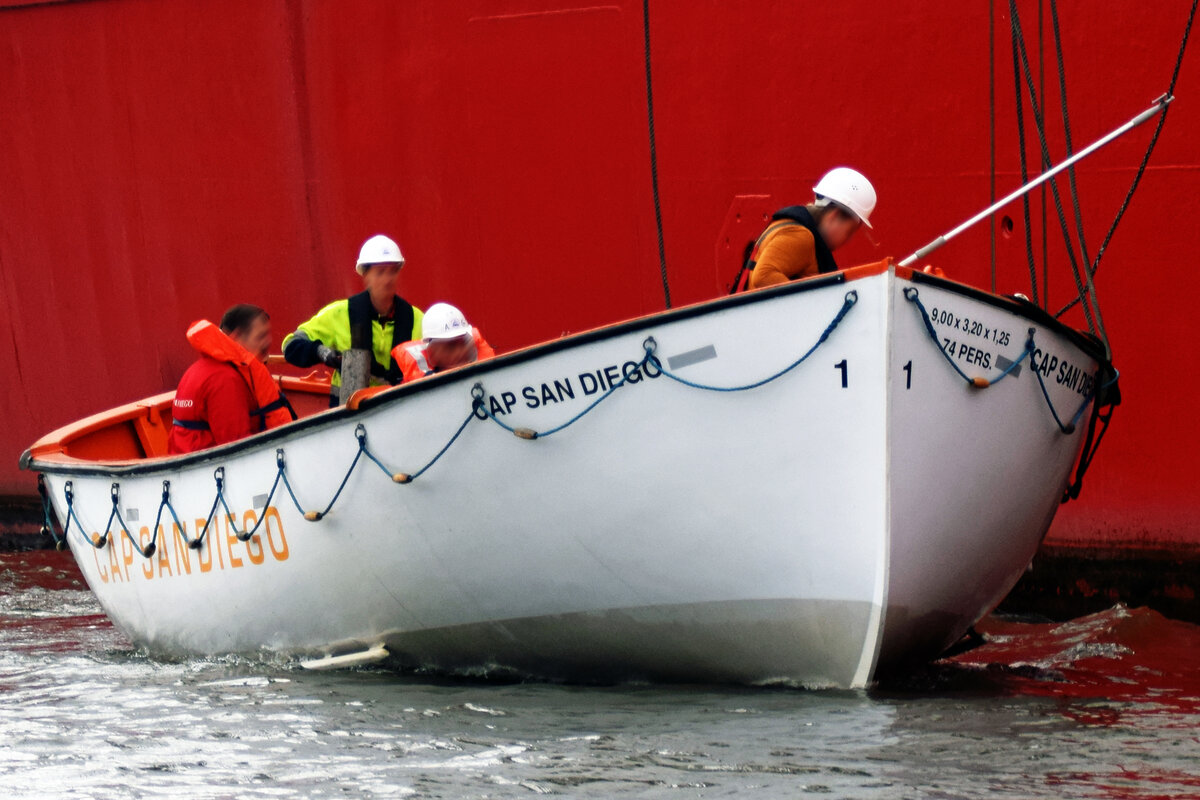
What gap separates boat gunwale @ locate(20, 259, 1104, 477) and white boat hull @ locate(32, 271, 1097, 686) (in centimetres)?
1

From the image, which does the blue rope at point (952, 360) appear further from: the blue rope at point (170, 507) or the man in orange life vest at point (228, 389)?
the blue rope at point (170, 507)

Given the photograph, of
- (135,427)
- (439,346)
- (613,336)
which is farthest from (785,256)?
(135,427)

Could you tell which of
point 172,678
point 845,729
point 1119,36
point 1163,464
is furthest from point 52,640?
point 1119,36

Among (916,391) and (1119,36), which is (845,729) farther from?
(1119,36)

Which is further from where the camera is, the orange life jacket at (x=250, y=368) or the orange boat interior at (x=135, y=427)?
the orange boat interior at (x=135, y=427)

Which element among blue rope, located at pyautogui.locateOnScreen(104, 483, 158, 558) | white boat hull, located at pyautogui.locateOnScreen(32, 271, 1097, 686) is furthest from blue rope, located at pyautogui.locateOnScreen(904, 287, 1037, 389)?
→ blue rope, located at pyautogui.locateOnScreen(104, 483, 158, 558)

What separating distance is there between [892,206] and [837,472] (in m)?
3.06

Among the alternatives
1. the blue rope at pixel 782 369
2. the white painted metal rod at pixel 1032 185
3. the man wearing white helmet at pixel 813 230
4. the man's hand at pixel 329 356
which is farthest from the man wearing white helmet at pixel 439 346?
the white painted metal rod at pixel 1032 185

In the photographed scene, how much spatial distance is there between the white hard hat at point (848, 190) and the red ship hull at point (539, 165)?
0.91 metres

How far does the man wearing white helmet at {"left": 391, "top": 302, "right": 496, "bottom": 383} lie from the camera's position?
5.23 m

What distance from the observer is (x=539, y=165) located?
26.3ft

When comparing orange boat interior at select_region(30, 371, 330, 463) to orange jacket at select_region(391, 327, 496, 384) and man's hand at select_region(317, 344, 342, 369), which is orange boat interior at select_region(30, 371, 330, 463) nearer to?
man's hand at select_region(317, 344, 342, 369)

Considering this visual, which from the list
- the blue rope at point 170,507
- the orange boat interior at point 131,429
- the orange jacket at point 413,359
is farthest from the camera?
the orange boat interior at point 131,429

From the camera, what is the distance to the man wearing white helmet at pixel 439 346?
17.2 ft
